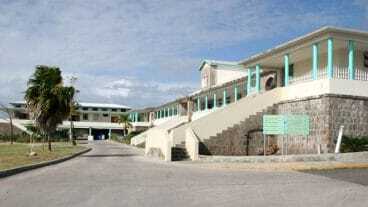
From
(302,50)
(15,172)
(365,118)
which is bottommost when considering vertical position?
(15,172)

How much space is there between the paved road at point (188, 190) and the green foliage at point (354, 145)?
535 centimetres

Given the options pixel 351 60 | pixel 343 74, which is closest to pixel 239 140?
pixel 343 74

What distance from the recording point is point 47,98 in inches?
1262

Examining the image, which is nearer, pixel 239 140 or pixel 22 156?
pixel 239 140

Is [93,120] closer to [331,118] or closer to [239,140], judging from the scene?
[239,140]

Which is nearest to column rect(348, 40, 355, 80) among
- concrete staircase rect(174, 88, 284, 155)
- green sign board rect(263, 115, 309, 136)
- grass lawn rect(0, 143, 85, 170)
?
green sign board rect(263, 115, 309, 136)

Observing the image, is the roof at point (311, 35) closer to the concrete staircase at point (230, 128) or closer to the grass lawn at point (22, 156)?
the concrete staircase at point (230, 128)

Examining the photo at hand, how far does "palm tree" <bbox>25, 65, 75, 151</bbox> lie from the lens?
32031mm

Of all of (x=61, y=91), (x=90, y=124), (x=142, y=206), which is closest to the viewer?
(x=142, y=206)

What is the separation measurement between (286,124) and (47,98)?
16910mm

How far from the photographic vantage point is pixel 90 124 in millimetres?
99688

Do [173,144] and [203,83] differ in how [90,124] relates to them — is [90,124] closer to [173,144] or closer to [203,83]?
[203,83]

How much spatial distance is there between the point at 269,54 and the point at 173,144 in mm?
8317

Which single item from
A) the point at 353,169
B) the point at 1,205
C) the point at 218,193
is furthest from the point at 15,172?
the point at 353,169
